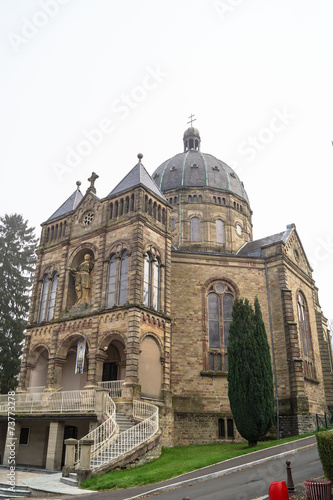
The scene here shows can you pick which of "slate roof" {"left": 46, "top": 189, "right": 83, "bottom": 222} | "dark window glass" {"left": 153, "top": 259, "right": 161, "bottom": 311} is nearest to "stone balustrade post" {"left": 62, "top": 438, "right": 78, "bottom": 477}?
"dark window glass" {"left": 153, "top": 259, "right": 161, "bottom": 311}

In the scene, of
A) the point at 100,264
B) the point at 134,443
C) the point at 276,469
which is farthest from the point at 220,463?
the point at 100,264

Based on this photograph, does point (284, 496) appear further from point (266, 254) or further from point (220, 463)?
point (266, 254)

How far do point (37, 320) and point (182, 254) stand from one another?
37.1ft

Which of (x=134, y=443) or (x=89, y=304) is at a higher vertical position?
(x=89, y=304)

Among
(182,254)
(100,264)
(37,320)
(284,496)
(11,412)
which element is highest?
(182,254)

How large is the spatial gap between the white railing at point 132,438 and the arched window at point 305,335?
13537 mm

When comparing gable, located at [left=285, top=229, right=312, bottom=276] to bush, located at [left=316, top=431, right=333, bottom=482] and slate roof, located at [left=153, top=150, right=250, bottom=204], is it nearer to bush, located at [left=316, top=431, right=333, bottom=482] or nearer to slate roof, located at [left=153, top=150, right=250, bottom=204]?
slate roof, located at [left=153, top=150, right=250, bottom=204]

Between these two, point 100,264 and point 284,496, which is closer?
point 284,496

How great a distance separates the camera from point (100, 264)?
2747 cm

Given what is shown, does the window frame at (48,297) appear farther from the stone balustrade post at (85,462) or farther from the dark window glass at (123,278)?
the stone balustrade post at (85,462)

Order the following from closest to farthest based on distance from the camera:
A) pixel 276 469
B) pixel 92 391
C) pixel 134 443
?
pixel 276 469
pixel 134 443
pixel 92 391

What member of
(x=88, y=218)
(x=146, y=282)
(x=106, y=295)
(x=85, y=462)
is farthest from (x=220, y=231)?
(x=85, y=462)

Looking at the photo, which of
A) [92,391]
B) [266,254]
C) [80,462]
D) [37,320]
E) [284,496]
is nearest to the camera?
[284,496]

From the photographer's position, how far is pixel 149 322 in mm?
25219
